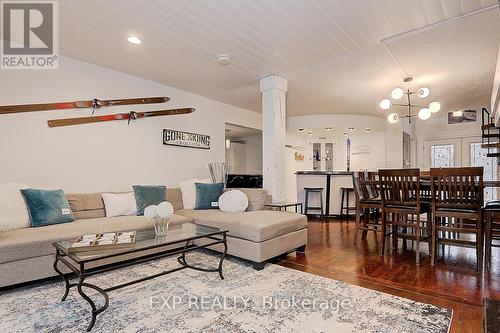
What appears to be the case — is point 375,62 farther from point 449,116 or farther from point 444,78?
point 449,116

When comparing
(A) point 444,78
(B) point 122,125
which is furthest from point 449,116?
(B) point 122,125

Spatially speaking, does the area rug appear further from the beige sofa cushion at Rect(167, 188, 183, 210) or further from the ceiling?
the ceiling

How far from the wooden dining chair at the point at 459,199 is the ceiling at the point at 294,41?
4.89 feet

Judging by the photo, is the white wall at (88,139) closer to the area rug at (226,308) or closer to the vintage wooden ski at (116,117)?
the vintage wooden ski at (116,117)

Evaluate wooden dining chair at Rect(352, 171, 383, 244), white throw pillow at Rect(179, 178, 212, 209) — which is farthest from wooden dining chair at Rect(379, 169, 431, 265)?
white throw pillow at Rect(179, 178, 212, 209)

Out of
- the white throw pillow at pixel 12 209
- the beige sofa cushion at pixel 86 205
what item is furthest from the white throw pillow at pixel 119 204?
the white throw pillow at pixel 12 209

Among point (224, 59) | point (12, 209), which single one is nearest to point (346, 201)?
point (224, 59)

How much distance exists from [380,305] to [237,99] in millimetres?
4258

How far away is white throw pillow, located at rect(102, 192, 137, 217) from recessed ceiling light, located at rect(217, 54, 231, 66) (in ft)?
6.99

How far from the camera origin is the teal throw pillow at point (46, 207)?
2686mm

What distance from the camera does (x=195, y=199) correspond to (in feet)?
13.1

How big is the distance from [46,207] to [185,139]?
2390 millimetres

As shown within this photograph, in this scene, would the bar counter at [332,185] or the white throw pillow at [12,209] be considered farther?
the bar counter at [332,185]

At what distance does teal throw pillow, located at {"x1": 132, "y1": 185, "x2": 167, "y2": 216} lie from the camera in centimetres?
349
